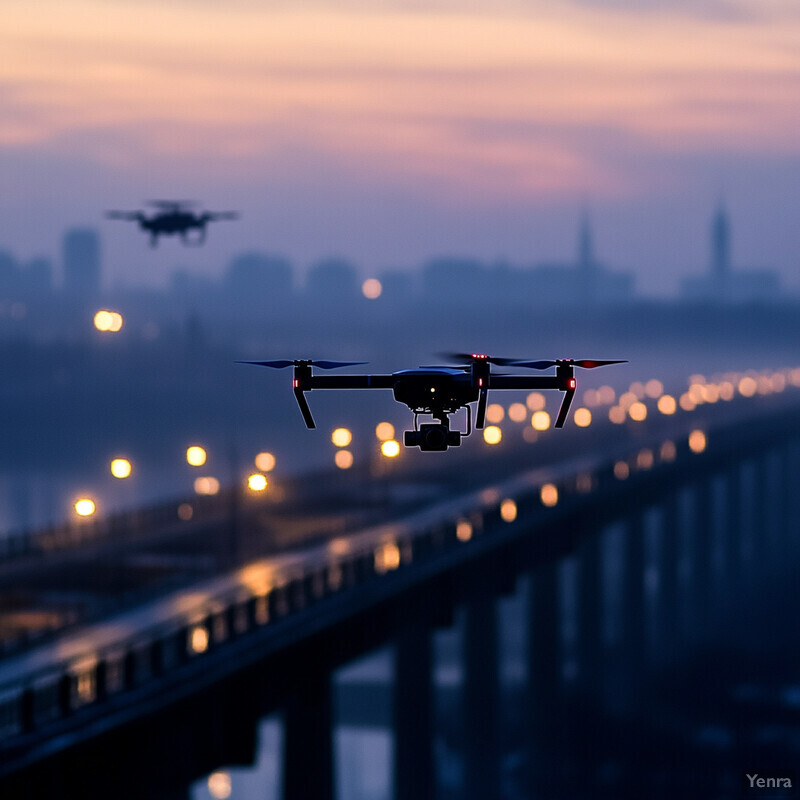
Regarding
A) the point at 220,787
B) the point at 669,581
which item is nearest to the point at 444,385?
the point at 220,787

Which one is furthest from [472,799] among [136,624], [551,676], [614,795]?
[136,624]

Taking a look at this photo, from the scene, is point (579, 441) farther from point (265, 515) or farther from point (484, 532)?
point (484, 532)

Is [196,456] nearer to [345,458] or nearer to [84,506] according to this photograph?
[84,506]

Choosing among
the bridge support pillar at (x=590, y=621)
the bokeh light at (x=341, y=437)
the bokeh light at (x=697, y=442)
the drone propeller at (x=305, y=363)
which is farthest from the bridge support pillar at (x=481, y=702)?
the drone propeller at (x=305, y=363)

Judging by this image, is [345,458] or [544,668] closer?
[345,458]

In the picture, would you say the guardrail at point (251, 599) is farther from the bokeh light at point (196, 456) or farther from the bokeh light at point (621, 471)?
the bokeh light at point (196, 456)
